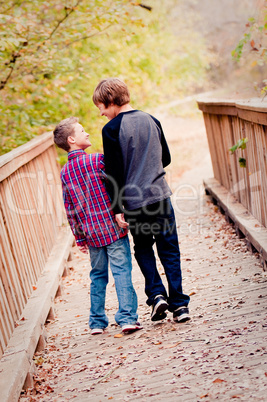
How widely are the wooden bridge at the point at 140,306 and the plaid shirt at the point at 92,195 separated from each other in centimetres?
67

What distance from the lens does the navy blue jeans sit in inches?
157

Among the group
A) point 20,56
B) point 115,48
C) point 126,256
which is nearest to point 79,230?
point 126,256

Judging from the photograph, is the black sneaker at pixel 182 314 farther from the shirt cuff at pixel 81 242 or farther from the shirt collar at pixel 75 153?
the shirt collar at pixel 75 153

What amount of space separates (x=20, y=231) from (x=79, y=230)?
1.01 m

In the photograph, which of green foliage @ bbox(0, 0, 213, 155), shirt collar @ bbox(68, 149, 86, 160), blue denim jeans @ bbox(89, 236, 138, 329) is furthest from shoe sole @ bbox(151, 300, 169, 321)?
green foliage @ bbox(0, 0, 213, 155)

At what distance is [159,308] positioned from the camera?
400 centimetres

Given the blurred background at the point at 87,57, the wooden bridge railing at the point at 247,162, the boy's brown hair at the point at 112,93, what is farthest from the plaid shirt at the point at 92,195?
the blurred background at the point at 87,57

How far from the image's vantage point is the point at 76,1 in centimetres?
988

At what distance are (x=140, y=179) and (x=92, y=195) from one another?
46cm

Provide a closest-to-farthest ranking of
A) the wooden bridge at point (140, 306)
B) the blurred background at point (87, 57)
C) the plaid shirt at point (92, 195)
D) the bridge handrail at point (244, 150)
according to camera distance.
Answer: the wooden bridge at point (140, 306) → the plaid shirt at point (92, 195) → the bridge handrail at point (244, 150) → the blurred background at point (87, 57)

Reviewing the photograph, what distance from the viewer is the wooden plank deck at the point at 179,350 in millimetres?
2941

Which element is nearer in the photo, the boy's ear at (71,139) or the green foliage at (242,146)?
the boy's ear at (71,139)

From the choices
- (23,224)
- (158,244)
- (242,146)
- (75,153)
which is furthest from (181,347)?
(242,146)

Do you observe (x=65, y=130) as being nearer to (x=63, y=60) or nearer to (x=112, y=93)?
(x=112, y=93)
